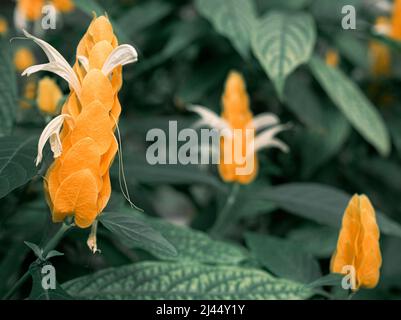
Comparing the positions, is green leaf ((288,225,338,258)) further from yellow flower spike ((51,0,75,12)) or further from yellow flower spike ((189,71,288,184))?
yellow flower spike ((51,0,75,12))

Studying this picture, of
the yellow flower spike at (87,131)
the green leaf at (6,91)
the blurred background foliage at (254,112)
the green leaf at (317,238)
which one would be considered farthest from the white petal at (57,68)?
the green leaf at (317,238)

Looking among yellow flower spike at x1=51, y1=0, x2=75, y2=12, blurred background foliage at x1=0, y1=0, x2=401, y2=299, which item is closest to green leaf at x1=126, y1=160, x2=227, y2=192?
blurred background foliage at x1=0, y1=0, x2=401, y2=299

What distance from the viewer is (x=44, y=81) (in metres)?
0.86

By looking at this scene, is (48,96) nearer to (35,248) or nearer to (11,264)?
(11,264)

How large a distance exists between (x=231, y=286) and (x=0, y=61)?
1.45 feet

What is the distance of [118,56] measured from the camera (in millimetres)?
540

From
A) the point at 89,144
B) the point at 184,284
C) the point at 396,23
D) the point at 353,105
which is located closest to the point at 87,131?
the point at 89,144

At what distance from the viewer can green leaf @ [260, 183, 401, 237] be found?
2.97 ft

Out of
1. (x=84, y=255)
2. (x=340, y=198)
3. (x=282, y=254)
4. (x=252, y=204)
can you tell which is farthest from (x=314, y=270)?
(x=84, y=255)

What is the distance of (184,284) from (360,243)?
191mm

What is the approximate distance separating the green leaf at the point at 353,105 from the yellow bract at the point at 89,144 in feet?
2.11

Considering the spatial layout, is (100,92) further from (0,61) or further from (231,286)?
(0,61)

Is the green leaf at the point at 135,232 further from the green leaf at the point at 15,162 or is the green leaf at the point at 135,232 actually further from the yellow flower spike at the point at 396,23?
the yellow flower spike at the point at 396,23
